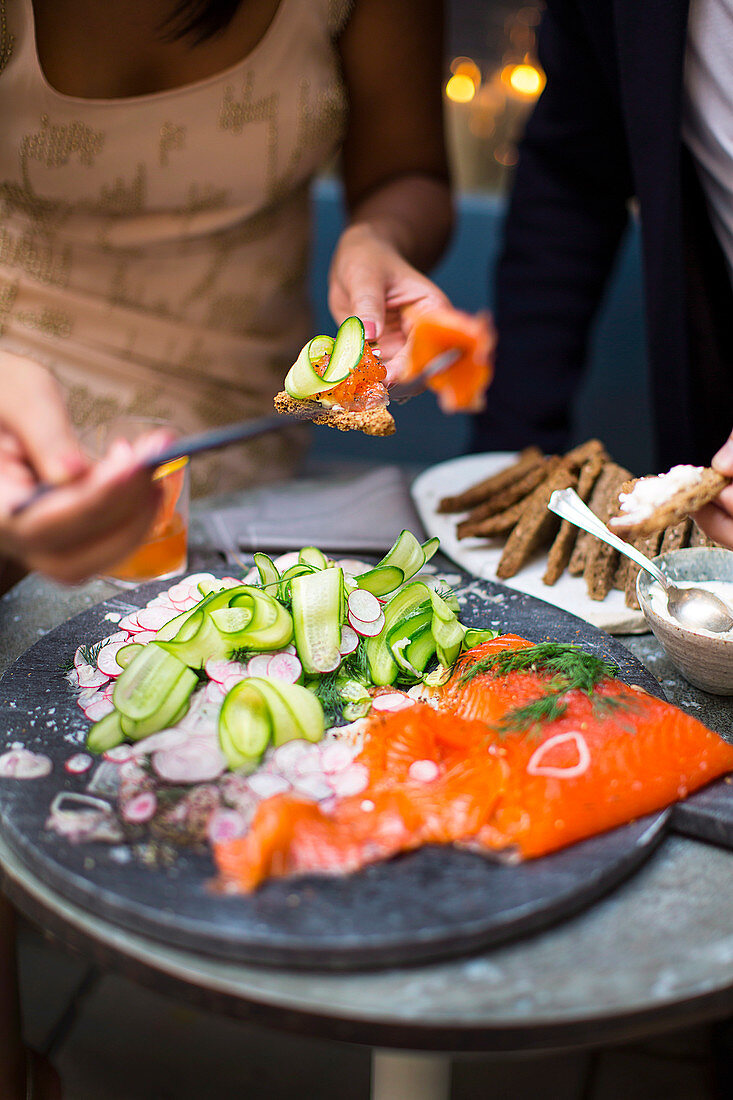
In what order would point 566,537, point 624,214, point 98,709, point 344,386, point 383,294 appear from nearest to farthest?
point 98,709 < point 344,386 < point 383,294 < point 566,537 < point 624,214

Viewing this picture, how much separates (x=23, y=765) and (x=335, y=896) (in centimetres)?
47

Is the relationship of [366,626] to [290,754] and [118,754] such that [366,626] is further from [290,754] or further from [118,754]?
[118,754]

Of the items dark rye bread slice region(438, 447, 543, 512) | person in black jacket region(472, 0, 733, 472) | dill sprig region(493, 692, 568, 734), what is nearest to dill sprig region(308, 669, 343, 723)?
dill sprig region(493, 692, 568, 734)

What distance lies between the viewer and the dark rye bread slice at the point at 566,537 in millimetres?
1785

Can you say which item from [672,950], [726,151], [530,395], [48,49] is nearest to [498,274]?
[530,395]

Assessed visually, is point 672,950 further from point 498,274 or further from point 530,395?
point 498,274

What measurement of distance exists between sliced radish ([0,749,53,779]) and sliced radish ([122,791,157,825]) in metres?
0.14

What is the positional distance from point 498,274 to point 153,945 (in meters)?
2.48

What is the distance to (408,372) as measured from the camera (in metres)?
1.36

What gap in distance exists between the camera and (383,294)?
1.69 m

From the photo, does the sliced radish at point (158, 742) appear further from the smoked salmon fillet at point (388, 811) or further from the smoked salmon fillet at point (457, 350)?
the smoked salmon fillet at point (457, 350)

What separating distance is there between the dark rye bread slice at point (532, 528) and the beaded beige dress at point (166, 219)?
0.93 metres

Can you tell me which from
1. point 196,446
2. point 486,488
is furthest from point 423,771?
point 486,488

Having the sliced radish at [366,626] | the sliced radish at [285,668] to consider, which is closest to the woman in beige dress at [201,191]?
the sliced radish at [366,626]
